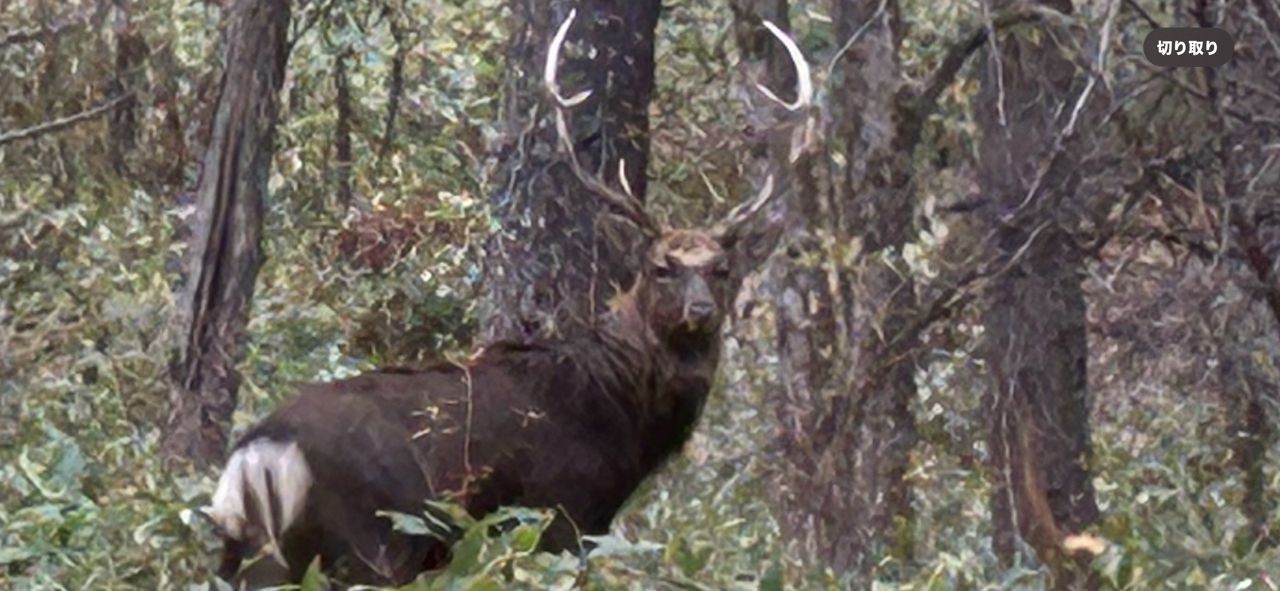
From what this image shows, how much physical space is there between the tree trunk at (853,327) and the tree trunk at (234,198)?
217 centimetres

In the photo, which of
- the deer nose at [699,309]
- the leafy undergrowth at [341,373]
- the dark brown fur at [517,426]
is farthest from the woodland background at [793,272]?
the deer nose at [699,309]

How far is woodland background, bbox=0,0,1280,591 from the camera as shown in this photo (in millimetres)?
6871

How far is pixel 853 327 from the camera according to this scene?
8047 mm

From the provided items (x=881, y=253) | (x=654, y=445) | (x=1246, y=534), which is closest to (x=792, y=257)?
(x=881, y=253)

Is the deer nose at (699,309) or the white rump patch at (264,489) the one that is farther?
the deer nose at (699,309)

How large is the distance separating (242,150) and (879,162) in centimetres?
257

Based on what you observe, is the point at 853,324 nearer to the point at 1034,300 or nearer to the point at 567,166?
the point at 567,166

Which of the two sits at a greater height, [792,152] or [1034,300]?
[792,152]

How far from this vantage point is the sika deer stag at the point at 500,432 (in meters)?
6.33

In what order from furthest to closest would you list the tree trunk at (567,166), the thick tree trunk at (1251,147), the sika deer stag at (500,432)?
1. the tree trunk at (567,166)
2. the thick tree trunk at (1251,147)
3. the sika deer stag at (500,432)

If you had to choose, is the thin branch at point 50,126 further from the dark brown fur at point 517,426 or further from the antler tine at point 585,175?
the dark brown fur at point 517,426

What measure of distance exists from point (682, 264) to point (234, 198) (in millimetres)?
2437

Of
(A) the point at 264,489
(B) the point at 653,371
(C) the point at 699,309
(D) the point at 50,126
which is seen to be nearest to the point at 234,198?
(D) the point at 50,126

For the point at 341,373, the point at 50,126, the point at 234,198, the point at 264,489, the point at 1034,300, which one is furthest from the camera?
the point at 1034,300
